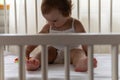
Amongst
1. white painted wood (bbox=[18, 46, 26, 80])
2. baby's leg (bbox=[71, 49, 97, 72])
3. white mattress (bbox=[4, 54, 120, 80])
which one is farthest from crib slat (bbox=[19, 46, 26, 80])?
baby's leg (bbox=[71, 49, 97, 72])

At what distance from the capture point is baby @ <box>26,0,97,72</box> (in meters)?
Result: 1.04

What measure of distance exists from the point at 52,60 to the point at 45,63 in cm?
53

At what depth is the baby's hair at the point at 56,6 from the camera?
1.04 m

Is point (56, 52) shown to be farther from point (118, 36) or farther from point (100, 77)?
point (118, 36)

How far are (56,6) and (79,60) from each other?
8.6 inches

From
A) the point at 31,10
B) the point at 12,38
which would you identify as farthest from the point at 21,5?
the point at 12,38

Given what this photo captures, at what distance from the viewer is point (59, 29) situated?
129 cm

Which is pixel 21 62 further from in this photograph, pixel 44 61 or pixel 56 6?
pixel 56 6

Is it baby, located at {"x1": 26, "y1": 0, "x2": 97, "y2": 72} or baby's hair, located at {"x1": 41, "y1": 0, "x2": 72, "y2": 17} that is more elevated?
baby's hair, located at {"x1": 41, "y1": 0, "x2": 72, "y2": 17}

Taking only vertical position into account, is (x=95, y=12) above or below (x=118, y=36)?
above

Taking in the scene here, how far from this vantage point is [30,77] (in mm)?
958

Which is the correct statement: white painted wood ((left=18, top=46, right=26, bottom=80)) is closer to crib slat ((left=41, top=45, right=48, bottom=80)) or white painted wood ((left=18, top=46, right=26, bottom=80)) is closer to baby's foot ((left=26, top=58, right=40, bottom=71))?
crib slat ((left=41, top=45, right=48, bottom=80))

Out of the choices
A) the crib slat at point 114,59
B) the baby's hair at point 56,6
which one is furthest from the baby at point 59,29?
the crib slat at point 114,59

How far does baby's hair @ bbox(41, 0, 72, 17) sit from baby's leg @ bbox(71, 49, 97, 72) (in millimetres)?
181
